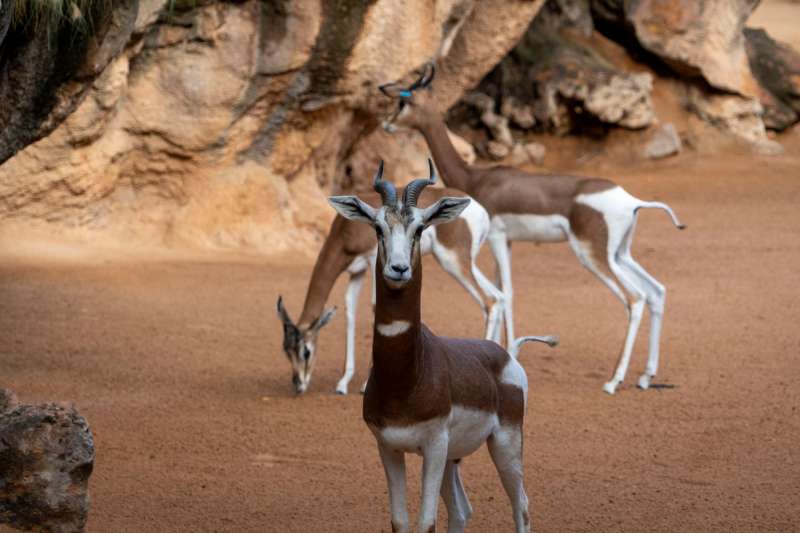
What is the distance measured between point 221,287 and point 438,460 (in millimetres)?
7764

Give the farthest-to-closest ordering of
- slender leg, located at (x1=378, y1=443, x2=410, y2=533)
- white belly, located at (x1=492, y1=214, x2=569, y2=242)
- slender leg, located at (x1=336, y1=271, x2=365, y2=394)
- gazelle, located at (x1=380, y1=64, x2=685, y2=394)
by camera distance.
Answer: white belly, located at (x1=492, y1=214, x2=569, y2=242) < gazelle, located at (x1=380, y1=64, x2=685, y2=394) < slender leg, located at (x1=336, y1=271, x2=365, y2=394) < slender leg, located at (x1=378, y1=443, x2=410, y2=533)

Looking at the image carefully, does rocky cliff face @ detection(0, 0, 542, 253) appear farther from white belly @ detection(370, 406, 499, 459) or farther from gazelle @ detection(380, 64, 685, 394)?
white belly @ detection(370, 406, 499, 459)

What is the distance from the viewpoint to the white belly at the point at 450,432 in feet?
15.6

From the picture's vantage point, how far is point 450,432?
4938mm

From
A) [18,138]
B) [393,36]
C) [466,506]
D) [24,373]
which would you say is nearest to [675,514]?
[466,506]

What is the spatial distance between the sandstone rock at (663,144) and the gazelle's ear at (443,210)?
1554 cm

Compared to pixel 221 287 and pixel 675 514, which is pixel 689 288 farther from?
pixel 675 514

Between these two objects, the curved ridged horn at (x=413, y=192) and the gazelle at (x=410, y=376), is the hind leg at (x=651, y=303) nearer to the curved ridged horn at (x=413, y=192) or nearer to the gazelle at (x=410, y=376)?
the gazelle at (x=410, y=376)

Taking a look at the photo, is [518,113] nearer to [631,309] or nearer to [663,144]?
[663,144]

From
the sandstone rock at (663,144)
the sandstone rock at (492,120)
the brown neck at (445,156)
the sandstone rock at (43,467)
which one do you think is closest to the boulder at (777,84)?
the sandstone rock at (663,144)

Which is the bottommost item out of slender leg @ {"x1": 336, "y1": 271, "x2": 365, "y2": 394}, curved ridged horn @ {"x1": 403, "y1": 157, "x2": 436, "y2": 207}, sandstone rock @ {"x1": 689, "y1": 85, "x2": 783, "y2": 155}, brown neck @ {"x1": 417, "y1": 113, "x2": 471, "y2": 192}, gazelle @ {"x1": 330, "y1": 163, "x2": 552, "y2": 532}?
sandstone rock @ {"x1": 689, "y1": 85, "x2": 783, "y2": 155}

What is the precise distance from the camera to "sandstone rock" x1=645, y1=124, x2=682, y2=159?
19.9 m

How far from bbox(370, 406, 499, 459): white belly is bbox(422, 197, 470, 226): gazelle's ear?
2.46 ft

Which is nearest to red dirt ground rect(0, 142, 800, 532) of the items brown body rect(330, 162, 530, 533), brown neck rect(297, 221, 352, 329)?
brown neck rect(297, 221, 352, 329)
